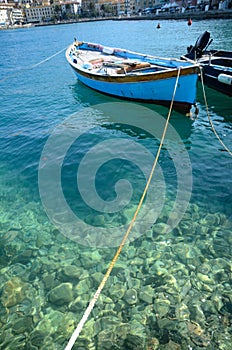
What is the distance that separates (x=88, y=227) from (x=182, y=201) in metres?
2.79

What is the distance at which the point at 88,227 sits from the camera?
21.5 ft

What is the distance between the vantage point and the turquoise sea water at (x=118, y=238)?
438 centimetres

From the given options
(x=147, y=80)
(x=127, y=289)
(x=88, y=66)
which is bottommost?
(x=127, y=289)

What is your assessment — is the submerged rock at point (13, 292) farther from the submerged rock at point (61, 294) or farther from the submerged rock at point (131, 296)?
the submerged rock at point (131, 296)

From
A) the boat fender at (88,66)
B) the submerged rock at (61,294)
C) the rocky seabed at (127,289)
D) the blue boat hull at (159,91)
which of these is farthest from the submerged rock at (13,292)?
the boat fender at (88,66)

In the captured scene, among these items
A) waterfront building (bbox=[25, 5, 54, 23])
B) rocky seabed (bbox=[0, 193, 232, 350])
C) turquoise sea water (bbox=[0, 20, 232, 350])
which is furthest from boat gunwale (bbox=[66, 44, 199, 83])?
waterfront building (bbox=[25, 5, 54, 23])

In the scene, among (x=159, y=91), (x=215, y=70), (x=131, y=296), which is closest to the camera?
(x=131, y=296)

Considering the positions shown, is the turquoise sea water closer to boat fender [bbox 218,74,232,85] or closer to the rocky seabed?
the rocky seabed

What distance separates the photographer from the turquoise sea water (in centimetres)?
438

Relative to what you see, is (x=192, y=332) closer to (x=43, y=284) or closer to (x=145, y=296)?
(x=145, y=296)

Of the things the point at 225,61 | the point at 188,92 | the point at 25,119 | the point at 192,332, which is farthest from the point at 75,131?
the point at 225,61

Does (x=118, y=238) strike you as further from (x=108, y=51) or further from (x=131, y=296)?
(x=108, y=51)

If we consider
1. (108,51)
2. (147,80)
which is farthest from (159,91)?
(108,51)

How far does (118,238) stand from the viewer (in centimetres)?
614
